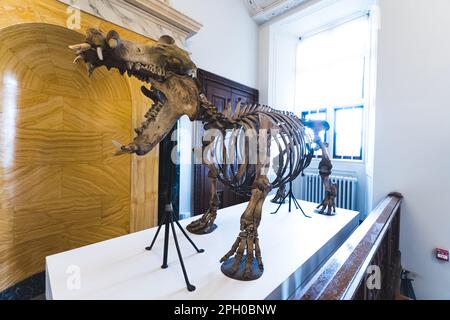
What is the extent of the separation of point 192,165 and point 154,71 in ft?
7.40

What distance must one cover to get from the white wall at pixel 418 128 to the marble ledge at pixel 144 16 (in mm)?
2532

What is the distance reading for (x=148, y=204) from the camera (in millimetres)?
2576

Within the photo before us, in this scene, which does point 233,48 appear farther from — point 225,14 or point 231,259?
point 231,259

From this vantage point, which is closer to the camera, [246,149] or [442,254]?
[246,149]

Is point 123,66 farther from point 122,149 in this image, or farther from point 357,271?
point 357,271

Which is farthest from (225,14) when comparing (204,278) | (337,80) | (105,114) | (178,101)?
(204,278)

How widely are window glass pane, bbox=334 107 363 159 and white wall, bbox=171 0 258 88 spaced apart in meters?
1.79

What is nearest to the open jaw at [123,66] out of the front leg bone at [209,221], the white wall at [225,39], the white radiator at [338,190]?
the front leg bone at [209,221]

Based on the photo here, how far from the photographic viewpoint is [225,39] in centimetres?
371

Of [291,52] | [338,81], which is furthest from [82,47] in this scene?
[291,52]

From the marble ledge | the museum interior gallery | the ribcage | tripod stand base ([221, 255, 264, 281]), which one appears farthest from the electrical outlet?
the marble ledge

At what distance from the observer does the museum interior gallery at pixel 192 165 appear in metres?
1.22

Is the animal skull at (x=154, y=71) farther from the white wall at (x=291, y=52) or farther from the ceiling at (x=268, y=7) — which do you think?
the ceiling at (x=268, y=7)

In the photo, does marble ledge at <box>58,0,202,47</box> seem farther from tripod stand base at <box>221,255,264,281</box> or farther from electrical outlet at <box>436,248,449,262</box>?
electrical outlet at <box>436,248,449,262</box>
